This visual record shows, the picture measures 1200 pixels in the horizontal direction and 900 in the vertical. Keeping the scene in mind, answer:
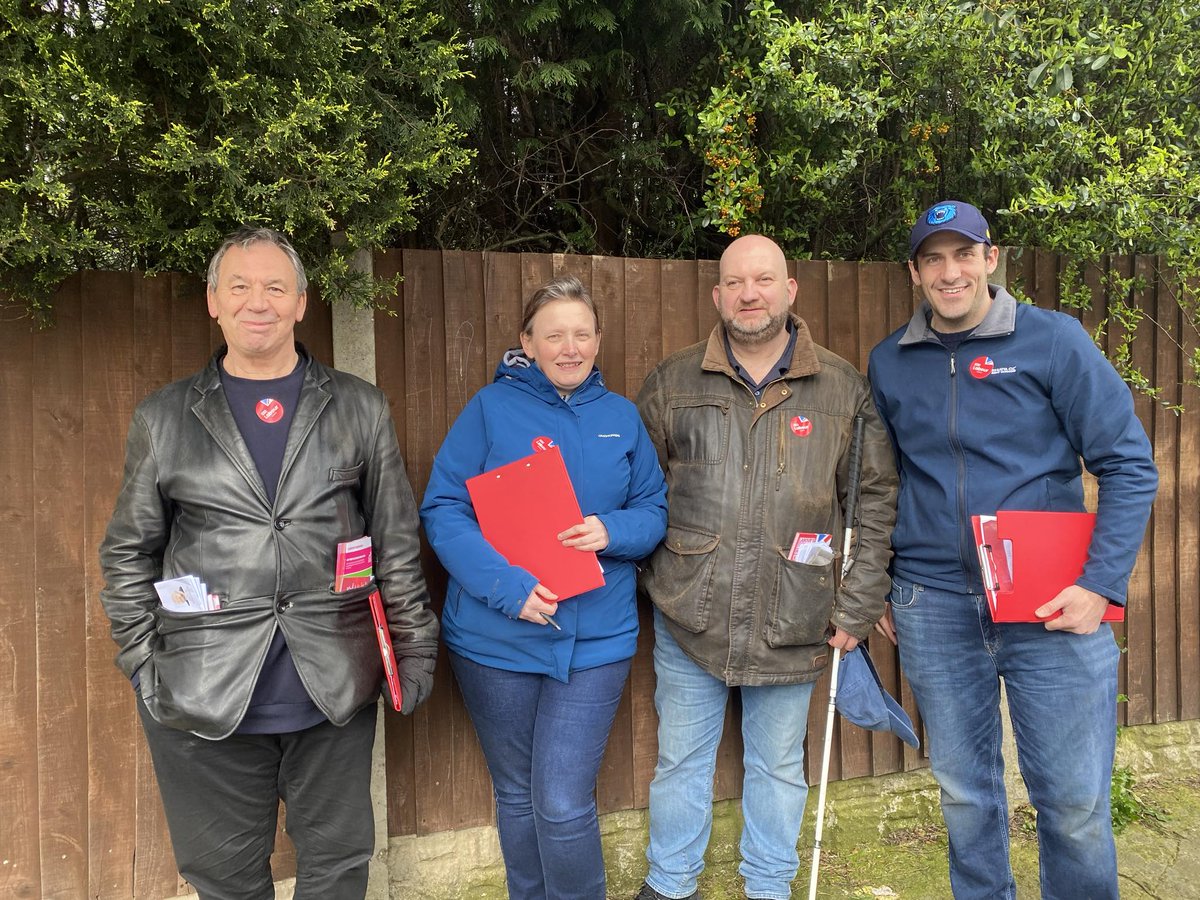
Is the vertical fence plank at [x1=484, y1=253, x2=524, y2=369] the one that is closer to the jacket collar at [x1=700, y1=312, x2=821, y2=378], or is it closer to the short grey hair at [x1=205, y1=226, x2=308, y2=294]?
the jacket collar at [x1=700, y1=312, x2=821, y2=378]

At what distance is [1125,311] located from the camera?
3.83 meters

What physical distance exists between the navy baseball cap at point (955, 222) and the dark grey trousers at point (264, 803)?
2412 mm

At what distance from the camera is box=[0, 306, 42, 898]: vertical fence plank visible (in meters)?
2.55

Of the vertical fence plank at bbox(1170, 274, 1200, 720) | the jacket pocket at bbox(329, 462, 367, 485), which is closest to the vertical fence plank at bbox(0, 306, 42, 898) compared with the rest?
the jacket pocket at bbox(329, 462, 367, 485)

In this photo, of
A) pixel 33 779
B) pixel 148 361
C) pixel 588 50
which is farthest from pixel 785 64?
pixel 33 779

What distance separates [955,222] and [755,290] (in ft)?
2.25

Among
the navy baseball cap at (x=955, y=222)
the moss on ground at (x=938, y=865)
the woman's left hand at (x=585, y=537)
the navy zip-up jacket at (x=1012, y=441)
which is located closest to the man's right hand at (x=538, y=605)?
the woman's left hand at (x=585, y=537)

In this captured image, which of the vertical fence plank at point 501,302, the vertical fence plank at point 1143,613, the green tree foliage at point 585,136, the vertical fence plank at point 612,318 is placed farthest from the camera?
the vertical fence plank at point 1143,613

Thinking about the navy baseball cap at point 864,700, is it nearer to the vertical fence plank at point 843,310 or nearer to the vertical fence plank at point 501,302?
the vertical fence plank at point 843,310

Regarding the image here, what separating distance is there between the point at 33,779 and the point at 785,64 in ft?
12.8

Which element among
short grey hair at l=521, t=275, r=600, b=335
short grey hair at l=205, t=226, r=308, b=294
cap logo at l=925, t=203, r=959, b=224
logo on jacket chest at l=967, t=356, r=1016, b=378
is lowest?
logo on jacket chest at l=967, t=356, r=1016, b=378

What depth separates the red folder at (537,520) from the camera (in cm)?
252

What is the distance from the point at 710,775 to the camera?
3.06 meters

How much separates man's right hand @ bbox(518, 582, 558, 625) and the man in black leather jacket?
1.46 ft
